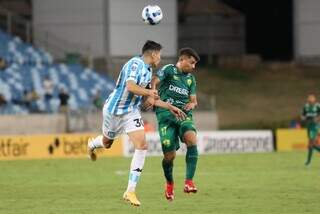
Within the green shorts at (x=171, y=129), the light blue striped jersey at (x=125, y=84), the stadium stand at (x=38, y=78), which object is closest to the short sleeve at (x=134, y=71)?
the light blue striped jersey at (x=125, y=84)

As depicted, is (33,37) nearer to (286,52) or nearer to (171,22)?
(171,22)

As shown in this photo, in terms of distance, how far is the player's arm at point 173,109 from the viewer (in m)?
15.5

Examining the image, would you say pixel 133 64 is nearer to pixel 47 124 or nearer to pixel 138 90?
pixel 138 90

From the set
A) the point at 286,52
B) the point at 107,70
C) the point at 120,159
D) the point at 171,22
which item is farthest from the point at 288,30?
the point at 120,159

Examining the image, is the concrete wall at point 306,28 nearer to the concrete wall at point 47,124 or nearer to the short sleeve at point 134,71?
the concrete wall at point 47,124

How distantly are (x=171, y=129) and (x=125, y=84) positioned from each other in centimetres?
189

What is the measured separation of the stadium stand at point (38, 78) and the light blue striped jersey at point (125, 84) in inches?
974

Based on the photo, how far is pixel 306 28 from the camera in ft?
170

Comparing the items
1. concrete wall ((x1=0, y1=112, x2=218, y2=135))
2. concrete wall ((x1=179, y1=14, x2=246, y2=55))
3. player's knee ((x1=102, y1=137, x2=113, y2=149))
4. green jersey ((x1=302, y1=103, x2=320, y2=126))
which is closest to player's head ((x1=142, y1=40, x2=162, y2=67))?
player's knee ((x1=102, y1=137, x2=113, y2=149))

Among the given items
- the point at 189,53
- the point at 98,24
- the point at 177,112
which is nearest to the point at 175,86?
the point at 189,53

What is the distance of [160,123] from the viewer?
1683 centimetres

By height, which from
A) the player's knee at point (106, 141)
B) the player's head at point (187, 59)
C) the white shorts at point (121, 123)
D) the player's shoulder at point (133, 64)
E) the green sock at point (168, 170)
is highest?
the player's shoulder at point (133, 64)

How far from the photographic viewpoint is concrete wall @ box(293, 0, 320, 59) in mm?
51281

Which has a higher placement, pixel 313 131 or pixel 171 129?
pixel 171 129
